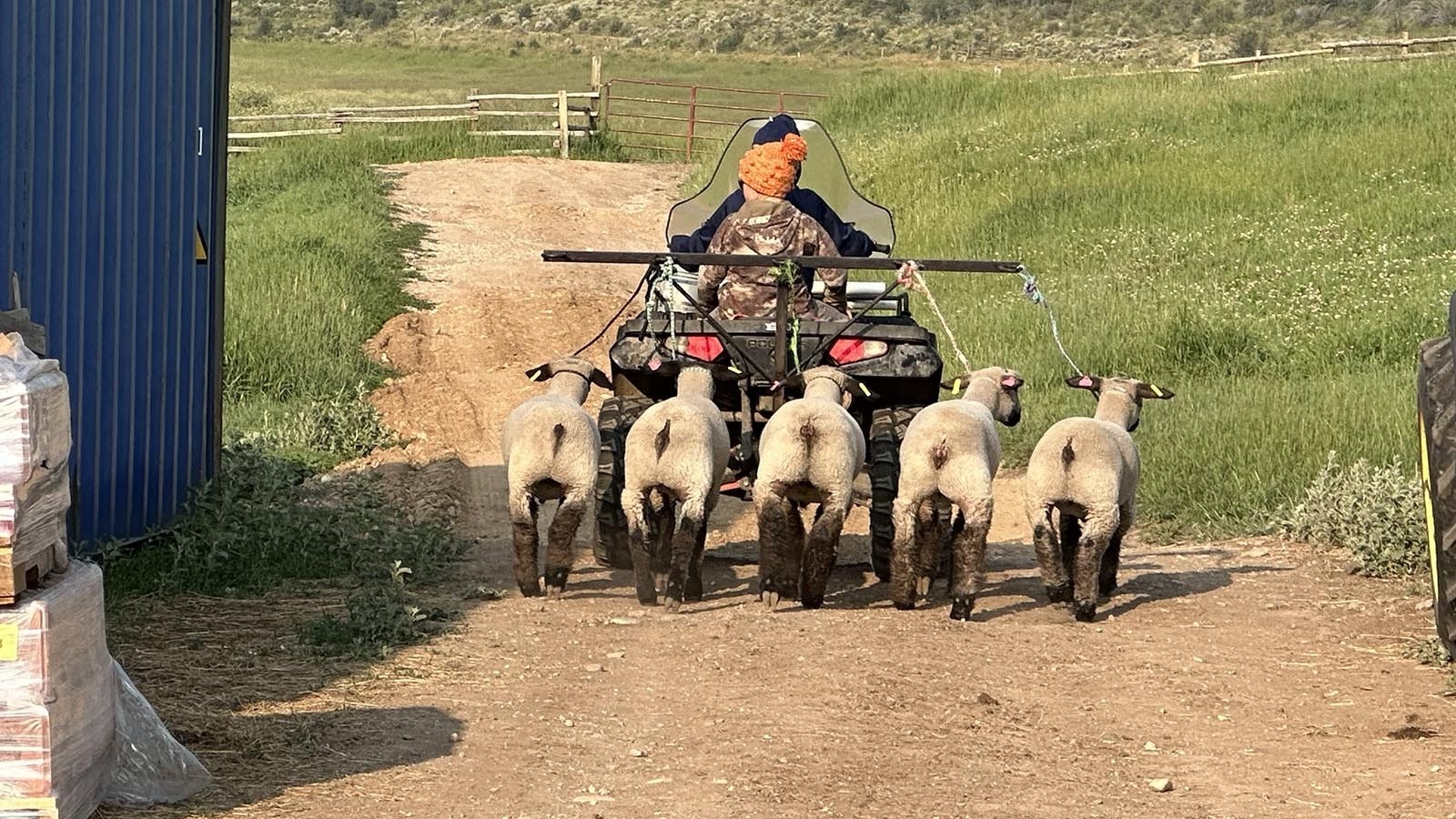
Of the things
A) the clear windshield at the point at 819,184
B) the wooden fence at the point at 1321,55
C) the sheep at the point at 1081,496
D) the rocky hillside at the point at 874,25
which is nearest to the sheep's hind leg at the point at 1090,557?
the sheep at the point at 1081,496

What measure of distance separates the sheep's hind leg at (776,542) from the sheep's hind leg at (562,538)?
82cm

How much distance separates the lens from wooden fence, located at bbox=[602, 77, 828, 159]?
34719 mm

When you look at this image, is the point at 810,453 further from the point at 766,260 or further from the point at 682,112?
the point at 682,112

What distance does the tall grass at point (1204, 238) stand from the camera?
12703 millimetres

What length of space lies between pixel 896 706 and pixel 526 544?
8.48 ft

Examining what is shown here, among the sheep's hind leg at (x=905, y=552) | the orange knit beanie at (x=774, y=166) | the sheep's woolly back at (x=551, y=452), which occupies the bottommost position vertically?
the sheep's hind leg at (x=905, y=552)

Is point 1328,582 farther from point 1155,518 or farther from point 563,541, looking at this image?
point 563,541

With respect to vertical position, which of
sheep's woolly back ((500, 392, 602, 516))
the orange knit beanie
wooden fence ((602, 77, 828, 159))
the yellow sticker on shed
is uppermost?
the orange knit beanie

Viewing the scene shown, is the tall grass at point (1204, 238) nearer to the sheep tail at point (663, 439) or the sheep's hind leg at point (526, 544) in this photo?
the sheep tail at point (663, 439)

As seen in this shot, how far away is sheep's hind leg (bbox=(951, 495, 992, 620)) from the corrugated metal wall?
153 inches

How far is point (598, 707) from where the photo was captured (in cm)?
734

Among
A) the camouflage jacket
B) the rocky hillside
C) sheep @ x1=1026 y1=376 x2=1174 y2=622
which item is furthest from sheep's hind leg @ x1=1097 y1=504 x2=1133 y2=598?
the rocky hillside

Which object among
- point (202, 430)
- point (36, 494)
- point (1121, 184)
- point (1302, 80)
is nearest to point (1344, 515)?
point (202, 430)

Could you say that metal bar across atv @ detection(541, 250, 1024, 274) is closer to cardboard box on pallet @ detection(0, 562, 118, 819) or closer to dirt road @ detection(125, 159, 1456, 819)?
dirt road @ detection(125, 159, 1456, 819)
